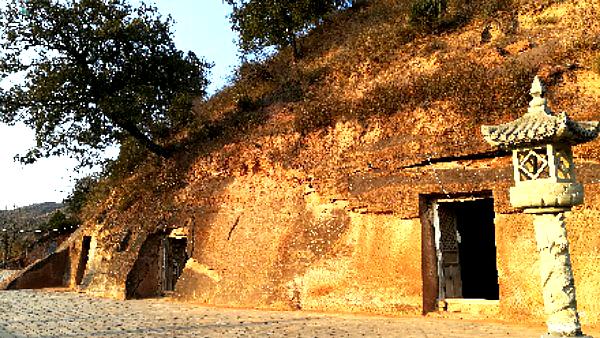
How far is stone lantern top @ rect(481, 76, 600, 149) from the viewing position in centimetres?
563

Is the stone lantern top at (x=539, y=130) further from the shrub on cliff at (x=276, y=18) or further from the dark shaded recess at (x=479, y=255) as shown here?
the shrub on cliff at (x=276, y=18)

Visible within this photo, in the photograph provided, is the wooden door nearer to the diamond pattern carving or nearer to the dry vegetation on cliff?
the dry vegetation on cliff

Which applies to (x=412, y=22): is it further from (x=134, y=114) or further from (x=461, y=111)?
(x=134, y=114)

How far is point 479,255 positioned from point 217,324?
9.81 meters

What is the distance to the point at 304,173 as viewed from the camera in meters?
13.8

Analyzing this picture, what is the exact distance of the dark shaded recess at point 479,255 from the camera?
50.6 ft

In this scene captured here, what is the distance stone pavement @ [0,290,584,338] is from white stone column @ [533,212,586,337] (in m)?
2.54

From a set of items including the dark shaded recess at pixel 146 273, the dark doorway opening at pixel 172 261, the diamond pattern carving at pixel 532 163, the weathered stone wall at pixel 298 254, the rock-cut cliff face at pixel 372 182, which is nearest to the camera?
the diamond pattern carving at pixel 532 163

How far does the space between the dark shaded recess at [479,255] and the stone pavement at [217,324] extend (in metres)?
5.95

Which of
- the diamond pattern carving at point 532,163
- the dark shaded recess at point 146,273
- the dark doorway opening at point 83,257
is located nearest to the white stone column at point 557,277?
the diamond pattern carving at point 532,163

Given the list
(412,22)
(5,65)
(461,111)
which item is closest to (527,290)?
(461,111)

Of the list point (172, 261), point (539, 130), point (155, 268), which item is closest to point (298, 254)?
point (172, 261)

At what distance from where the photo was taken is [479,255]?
1580cm

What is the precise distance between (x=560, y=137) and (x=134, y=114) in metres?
15.2
